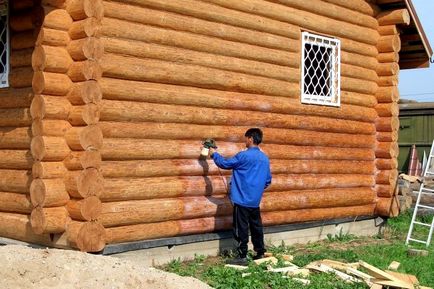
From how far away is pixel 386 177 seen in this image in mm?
12031

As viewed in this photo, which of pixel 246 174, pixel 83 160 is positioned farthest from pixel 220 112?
pixel 83 160

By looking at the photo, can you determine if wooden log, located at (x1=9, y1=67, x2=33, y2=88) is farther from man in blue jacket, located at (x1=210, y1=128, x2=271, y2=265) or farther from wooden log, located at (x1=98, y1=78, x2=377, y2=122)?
man in blue jacket, located at (x1=210, y1=128, x2=271, y2=265)

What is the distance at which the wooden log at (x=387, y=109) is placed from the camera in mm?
12000

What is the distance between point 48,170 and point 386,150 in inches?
277

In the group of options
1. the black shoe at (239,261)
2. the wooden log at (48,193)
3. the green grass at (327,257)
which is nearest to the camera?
the wooden log at (48,193)

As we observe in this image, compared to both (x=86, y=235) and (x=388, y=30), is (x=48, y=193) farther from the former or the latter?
(x=388, y=30)

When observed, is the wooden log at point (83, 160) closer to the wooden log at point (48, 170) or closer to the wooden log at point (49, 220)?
the wooden log at point (48, 170)

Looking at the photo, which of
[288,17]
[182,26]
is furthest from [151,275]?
[288,17]

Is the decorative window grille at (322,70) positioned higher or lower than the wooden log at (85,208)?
higher

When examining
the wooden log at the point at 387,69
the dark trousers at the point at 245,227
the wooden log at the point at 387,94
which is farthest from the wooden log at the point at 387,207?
the dark trousers at the point at 245,227

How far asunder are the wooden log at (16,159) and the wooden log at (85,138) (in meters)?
0.69

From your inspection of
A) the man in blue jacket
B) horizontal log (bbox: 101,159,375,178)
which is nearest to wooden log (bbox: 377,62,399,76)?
horizontal log (bbox: 101,159,375,178)

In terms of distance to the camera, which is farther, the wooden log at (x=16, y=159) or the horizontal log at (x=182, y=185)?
the wooden log at (x=16, y=159)

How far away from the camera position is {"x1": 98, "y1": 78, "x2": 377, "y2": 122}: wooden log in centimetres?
764
